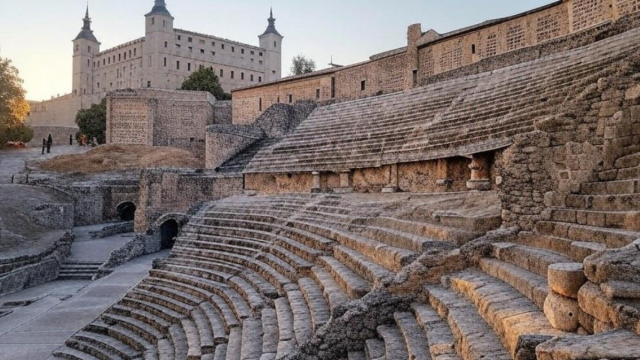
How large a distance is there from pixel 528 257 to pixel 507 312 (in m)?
1.06

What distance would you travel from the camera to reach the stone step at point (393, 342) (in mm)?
4285

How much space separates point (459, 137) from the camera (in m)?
10.7

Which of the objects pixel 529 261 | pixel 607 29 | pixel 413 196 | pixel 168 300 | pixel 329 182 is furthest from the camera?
pixel 329 182

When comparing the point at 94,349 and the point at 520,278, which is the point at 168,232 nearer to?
the point at 94,349

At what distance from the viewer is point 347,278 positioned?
21.6ft

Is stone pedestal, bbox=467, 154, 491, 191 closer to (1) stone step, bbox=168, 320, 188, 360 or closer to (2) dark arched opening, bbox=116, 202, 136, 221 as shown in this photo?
(1) stone step, bbox=168, 320, 188, 360

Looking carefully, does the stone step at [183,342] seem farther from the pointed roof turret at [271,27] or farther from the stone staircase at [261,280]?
the pointed roof turret at [271,27]

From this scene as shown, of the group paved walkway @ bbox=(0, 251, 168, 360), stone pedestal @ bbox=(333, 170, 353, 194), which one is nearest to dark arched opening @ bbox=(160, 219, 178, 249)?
paved walkway @ bbox=(0, 251, 168, 360)

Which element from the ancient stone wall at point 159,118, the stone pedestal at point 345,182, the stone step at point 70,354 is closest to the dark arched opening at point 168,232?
the stone pedestal at point 345,182

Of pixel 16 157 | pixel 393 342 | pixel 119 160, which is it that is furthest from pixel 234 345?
pixel 16 157

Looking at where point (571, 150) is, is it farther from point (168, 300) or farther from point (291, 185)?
point (291, 185)

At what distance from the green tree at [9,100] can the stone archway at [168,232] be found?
2571 cm

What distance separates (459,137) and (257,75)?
6016cm

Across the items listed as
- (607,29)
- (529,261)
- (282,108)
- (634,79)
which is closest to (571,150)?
(634,79)
